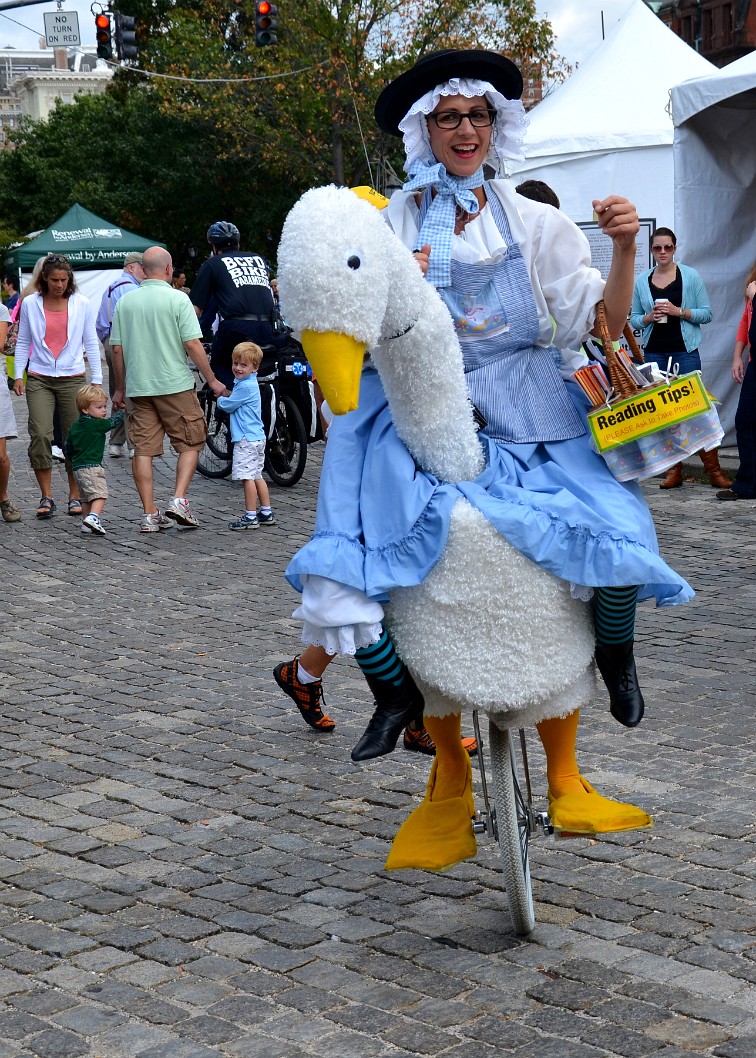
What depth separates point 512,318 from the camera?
3.65 m

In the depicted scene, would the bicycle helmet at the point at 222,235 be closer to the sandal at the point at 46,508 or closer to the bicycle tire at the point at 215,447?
the bicycle tire at the point at 215,447

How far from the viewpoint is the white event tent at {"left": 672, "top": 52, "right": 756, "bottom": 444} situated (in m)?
12.4

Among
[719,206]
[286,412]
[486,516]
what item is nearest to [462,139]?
[486,516]

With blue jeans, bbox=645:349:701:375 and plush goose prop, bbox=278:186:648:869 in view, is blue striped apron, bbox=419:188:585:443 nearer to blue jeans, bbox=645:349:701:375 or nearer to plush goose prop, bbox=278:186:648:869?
plush goose prop, bbox=278:186:648:869

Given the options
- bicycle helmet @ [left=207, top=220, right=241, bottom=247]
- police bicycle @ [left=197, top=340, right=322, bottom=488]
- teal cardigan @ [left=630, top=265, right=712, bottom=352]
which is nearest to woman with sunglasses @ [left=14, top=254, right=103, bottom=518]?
police bicycle @ [left=197, top=340, right=322, bottom=488]

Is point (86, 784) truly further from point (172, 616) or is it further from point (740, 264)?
→ point (740, 264)

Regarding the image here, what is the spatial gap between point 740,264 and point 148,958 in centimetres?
1068

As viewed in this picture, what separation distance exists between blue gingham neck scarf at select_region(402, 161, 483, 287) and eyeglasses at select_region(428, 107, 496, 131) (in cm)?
10

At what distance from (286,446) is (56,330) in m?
2.17

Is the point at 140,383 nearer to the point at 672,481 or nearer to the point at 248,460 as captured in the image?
the point at 248,460

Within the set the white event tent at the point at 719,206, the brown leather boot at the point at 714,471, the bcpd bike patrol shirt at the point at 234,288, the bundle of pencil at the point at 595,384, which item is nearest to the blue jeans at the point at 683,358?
the brown leather boot at the point at 714,471

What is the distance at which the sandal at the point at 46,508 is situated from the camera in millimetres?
11680

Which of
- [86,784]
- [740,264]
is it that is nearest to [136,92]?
[740,264]

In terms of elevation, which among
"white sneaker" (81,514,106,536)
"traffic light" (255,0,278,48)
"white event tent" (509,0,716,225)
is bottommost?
"white sneaker" (81,514,106,536)
